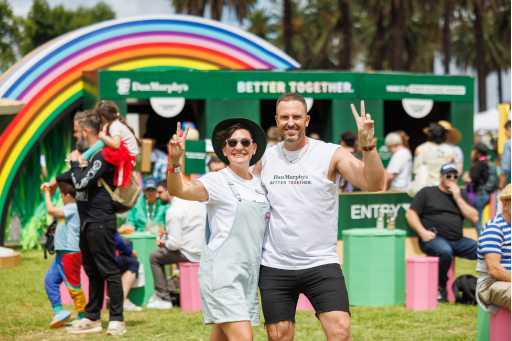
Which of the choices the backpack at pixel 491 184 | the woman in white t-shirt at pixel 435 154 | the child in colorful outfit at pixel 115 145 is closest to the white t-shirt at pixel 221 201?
the child in colorful outfit at pixel 115 145

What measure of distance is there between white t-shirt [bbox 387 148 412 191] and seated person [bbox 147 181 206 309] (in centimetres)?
355

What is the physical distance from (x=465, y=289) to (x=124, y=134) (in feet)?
12.5

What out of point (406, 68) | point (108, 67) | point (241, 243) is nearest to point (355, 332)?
point (241, 243)

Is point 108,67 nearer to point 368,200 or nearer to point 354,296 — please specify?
point 368,200

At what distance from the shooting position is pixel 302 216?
11.3 ft

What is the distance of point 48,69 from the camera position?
409 inches

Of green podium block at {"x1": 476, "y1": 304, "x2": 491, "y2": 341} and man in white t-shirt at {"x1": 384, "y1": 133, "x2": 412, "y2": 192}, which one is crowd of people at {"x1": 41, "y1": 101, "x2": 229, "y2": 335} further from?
man in white t-shirt at {"x1": 384, "y1": 133, "x2": 412, "y2": 192}

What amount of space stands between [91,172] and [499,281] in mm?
3247

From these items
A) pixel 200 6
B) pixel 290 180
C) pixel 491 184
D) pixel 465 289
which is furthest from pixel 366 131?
pixel 200 6

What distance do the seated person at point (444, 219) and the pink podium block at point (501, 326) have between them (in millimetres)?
2149

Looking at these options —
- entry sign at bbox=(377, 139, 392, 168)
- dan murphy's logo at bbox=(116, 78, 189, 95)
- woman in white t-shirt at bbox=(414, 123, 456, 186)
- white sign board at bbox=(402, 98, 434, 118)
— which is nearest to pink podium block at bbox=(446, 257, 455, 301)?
woman in white t-shirt at bbox=(414, 123, 456, 186)

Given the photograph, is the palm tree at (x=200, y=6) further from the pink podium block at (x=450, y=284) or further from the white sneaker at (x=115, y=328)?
the white sneaker at (x=115, y=328)

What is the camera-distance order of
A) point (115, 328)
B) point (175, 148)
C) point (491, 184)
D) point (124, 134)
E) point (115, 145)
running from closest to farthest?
point (175, 148) < point (115, 145) < point (115, 328) < point (124, 134) < point (491, 184)

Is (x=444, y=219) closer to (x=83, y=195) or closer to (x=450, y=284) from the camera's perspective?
(x=450, y=284)
